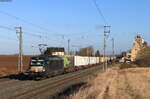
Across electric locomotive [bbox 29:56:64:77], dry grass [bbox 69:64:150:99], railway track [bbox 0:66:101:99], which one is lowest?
railway track [bbox 0:66:101:99]

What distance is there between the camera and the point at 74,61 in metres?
66.6

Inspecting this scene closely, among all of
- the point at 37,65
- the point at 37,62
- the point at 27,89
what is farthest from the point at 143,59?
the point at 27,89

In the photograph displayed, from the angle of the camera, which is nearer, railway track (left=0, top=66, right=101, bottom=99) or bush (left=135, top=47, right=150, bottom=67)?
railway track (left=0, top=66, right=101, bottom=99)

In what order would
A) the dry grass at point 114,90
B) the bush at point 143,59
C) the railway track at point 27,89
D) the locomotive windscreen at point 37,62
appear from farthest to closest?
the bush at point 143,59 → the locomotive windscreen at point 37,62 → the railway track at point 27,89 → the dry grass at point 114,90

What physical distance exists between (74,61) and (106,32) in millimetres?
8696

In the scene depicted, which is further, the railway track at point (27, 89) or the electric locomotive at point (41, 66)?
the electric locomotive at point (41, 66)

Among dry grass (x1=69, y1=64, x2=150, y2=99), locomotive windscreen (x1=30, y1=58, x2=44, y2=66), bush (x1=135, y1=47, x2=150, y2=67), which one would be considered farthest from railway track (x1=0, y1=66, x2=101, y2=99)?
bush (x1=135, y1=47, x2=150, y2=67)

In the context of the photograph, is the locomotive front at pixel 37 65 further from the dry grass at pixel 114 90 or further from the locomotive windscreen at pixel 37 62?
the dry grass at pixel 114 90

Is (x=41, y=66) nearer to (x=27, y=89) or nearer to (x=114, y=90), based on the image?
(x=27, y=89)

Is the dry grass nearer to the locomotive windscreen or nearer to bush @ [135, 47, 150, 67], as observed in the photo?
the locomotive windscreen

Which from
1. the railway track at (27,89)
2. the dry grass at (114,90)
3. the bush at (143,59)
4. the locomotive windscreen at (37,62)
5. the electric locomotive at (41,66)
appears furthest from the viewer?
the bush at (143,59)

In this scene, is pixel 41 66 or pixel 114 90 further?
pixel 41 66

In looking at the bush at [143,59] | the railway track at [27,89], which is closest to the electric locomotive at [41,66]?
the railway track at [27,89]

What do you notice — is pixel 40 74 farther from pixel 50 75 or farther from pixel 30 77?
pixel 50 75
